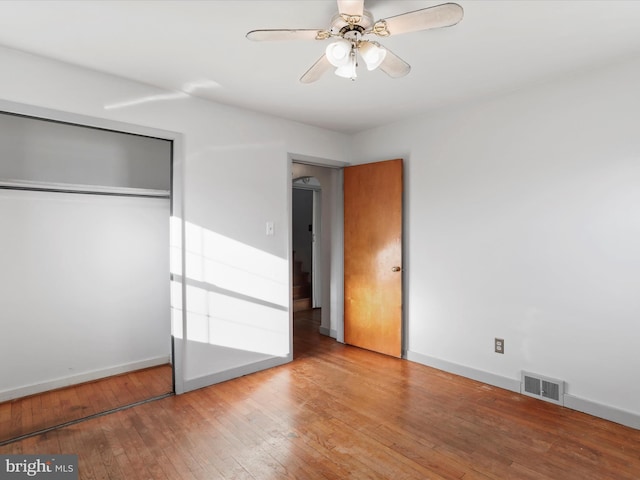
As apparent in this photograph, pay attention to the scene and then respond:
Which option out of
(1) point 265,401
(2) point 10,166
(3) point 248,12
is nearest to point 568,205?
(3) point 248,12

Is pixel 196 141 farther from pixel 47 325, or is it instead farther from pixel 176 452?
pixel 176 452

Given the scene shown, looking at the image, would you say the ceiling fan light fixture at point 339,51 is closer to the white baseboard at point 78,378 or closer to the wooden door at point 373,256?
the wooden door at point 373,256

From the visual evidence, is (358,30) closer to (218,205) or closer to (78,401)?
(218,205)

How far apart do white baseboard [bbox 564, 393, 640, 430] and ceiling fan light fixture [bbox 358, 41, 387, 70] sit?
2.68 metres

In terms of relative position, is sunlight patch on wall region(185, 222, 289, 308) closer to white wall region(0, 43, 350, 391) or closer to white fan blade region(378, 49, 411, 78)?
white wall region(0, 43, 350, 391)

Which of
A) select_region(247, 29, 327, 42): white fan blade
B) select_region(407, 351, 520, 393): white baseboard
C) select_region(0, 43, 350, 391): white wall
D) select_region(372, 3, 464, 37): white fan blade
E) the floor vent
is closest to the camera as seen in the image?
select_region(372, 3, 464, 37): white fan blade

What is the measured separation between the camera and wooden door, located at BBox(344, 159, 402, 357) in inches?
146

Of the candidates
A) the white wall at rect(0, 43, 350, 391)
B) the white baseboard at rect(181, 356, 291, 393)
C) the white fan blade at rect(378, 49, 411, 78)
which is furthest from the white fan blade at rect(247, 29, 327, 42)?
the white baseboard at rect(181, 356, 291, 393)

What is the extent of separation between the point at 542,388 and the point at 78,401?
11.7 ft

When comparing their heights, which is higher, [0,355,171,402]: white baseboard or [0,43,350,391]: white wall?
[0,43,350,391]: white wall

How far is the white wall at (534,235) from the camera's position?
2.47 metres

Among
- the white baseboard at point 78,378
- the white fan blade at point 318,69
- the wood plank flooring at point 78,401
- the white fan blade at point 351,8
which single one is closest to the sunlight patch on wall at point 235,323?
the wood plank flooring at point 78,401

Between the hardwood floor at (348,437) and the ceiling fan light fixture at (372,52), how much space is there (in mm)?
2151

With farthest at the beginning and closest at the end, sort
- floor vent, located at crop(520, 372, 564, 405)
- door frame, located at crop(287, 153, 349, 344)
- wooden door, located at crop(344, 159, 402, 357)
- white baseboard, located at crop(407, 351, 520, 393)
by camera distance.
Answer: door frame, located at crop(287, 153, 349, 344), wooden door, located at crop(344, 159, 402, 357), white baseboard, located at crop(407, 351, 520, 393), floor vent, located at crop(520, 372, 564, 405)
